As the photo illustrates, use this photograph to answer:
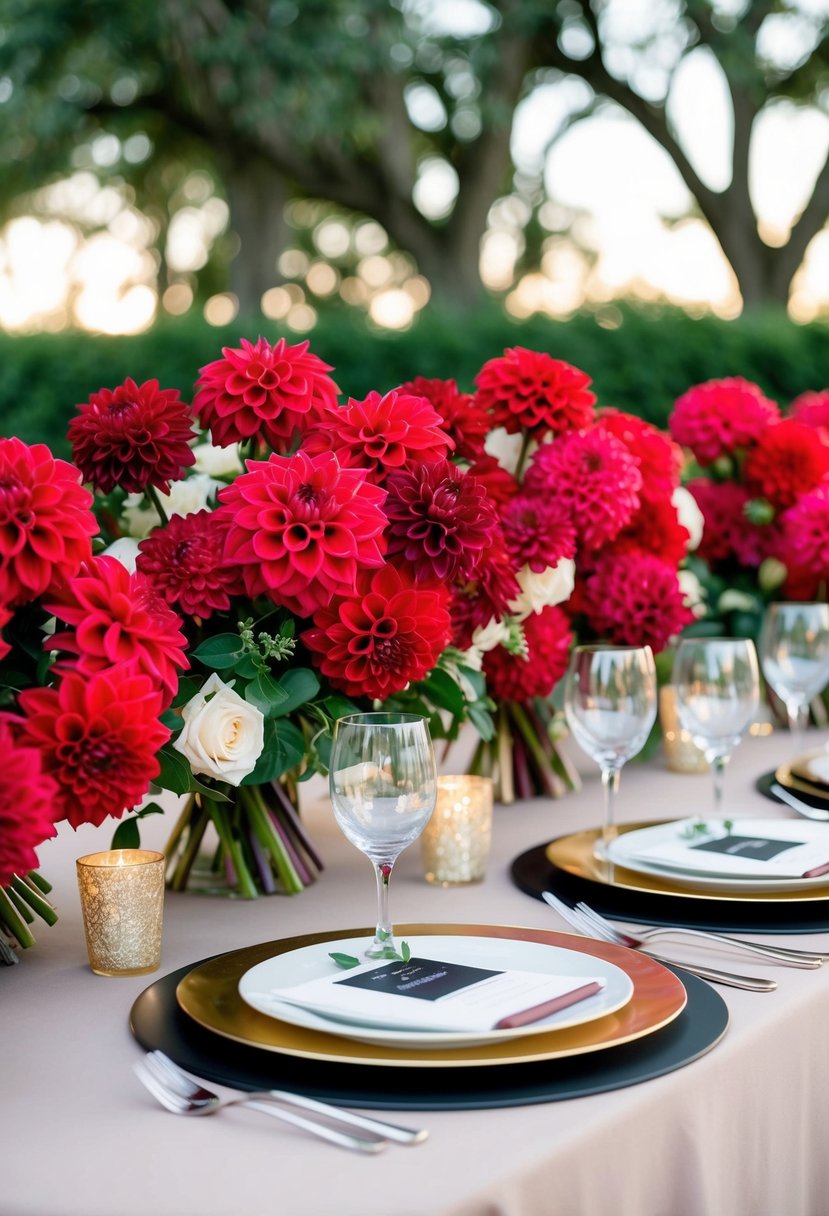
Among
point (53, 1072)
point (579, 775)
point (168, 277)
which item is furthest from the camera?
point (168, 277)

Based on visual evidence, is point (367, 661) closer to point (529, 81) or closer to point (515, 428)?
point (515, 428)

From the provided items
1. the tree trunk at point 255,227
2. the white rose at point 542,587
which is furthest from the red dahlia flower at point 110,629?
the tree trunk at point 255,227

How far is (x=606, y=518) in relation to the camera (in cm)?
184

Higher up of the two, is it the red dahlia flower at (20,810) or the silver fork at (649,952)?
the red dahlia flower at (20,810)

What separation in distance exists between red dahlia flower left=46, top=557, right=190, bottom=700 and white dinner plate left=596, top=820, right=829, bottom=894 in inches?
21.7

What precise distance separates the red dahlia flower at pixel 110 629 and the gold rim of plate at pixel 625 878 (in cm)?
52

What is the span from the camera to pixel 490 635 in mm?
1708

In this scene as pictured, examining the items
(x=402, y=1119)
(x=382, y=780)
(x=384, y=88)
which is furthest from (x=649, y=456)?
(x=384, y=88)

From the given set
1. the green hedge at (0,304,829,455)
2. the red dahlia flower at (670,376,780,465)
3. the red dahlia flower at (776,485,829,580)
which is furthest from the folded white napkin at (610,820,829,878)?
the green hedge at (0,304,829,455)

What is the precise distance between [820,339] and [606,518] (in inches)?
231

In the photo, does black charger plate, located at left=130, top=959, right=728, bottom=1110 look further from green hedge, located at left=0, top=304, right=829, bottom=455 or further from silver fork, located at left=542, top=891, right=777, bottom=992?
green hedge, located at left=0, top=304, right=829, bottom=455

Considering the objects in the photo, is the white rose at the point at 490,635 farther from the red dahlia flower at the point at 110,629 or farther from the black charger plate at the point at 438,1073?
the black charger plate at the point at 438,1073

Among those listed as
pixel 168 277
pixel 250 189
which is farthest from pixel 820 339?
pixel 168 277

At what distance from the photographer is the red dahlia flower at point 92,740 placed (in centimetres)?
105
